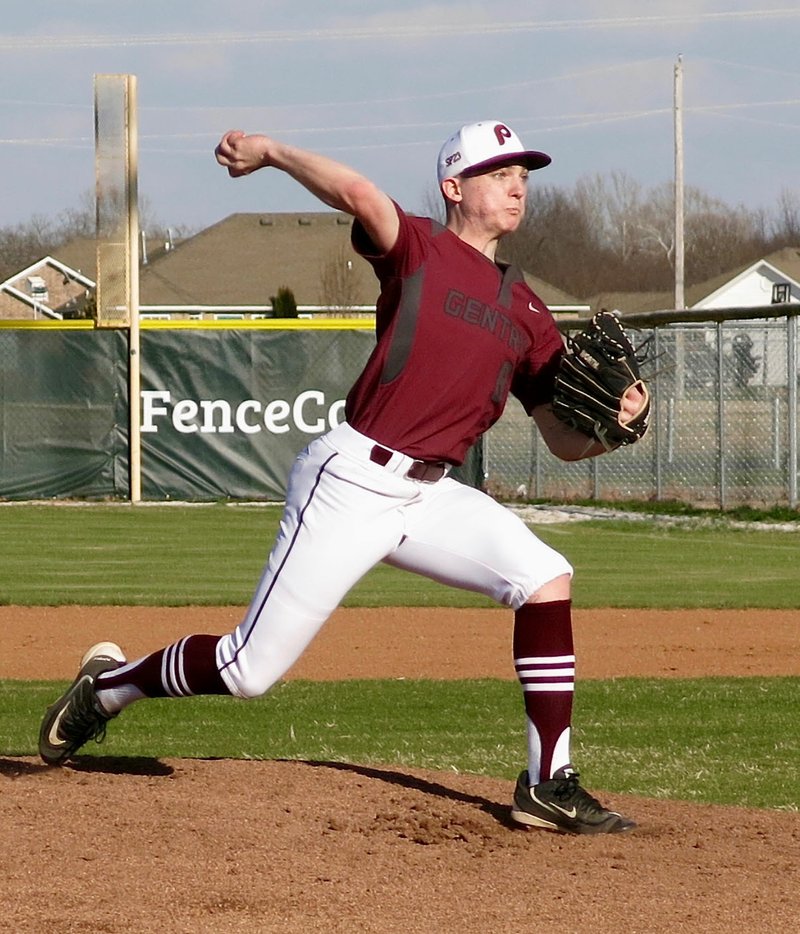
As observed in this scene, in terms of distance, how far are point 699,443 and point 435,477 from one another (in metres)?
14.4

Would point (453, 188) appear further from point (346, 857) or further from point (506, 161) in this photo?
point (346, 857)

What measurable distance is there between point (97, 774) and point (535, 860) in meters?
1.63

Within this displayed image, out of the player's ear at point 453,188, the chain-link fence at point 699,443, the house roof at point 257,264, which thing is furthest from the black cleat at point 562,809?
the house roof at point 257,264

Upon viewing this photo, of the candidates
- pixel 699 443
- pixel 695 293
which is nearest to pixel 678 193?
pixel 699 443

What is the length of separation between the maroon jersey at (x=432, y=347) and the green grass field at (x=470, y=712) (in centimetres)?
182

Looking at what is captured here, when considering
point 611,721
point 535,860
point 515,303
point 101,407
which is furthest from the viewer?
point 101,407

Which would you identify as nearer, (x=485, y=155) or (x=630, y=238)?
(x=485, y=155)

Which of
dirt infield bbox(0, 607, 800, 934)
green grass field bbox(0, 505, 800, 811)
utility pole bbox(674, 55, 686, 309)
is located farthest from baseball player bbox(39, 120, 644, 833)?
utility pole bbox(674, 55, 686, 309)

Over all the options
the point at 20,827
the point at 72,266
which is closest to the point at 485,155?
the point at 20,827

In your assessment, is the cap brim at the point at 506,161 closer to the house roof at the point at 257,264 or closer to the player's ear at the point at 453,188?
the player's ear at the point at 453,188

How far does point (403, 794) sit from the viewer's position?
15.6 feet

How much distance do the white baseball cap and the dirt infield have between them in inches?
73.2

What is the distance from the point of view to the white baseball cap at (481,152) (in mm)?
4336

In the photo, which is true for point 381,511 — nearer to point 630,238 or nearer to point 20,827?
point 20,827
